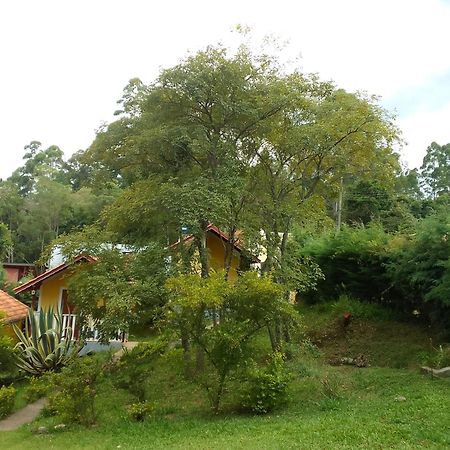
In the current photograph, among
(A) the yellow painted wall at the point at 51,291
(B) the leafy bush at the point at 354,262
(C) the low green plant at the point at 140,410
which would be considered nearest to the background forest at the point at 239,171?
(B) the leafy bush at the point at 354,262

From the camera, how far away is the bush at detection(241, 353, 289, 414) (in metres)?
8.41

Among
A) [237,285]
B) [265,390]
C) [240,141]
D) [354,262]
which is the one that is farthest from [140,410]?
[354,262]

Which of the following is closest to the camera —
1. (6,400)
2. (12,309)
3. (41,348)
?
(6,400)

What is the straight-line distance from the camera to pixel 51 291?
57.5 ft

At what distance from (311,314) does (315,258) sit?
1.75m

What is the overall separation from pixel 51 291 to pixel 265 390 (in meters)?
11.3

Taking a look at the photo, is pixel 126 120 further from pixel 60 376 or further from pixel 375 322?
pixel 375 322

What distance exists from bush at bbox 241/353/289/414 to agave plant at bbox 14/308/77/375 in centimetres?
566

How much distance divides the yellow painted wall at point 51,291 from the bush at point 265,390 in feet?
35.0

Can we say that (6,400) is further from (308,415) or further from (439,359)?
(439,359)

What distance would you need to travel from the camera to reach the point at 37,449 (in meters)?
7.75

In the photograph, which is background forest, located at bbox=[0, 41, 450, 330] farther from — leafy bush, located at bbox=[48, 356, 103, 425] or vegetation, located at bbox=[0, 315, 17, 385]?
vegetation, located at bbox=[0, 315, 17, 385]

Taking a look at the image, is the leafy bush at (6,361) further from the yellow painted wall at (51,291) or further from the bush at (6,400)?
the yellow painted wall at (51,291)

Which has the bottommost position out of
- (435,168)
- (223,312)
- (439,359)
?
(439,359)
